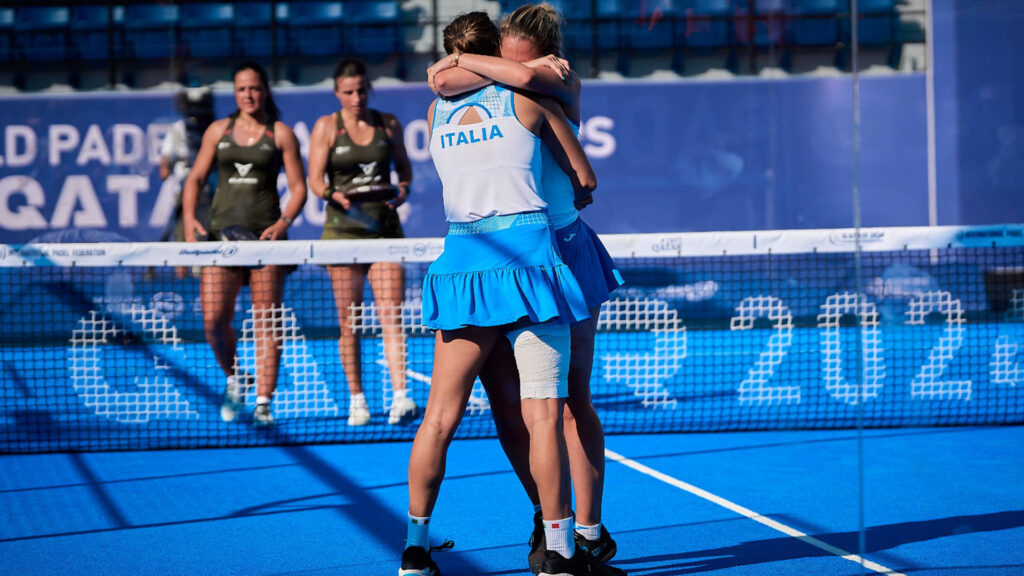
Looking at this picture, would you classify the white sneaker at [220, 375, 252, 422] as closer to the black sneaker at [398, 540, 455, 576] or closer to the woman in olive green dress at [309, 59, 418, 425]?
the woman in olive green dress at [309, 59, 418, 425]

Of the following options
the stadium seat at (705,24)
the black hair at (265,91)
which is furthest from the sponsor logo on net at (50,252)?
the stadium seat at (705,24)

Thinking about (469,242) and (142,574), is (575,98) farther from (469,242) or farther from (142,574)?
(142,574)

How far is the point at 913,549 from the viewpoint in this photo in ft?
10.6

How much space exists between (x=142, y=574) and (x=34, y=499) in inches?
51.4

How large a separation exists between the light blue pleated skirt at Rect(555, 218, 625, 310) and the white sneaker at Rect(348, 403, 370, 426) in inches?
122

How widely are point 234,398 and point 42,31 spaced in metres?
6.71

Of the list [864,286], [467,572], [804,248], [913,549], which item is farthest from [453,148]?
[864,286]

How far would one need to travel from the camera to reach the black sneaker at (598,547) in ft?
9.63

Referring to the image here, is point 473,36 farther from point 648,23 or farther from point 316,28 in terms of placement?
point 316,28

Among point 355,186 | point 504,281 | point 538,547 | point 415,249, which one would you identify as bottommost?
point 538,547

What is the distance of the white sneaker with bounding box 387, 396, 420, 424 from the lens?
582cm

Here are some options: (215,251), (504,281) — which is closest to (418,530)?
(504,281)

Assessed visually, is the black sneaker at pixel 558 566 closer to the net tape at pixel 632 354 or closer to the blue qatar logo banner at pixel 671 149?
the net tape at pixel 632 354

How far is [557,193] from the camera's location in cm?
289
